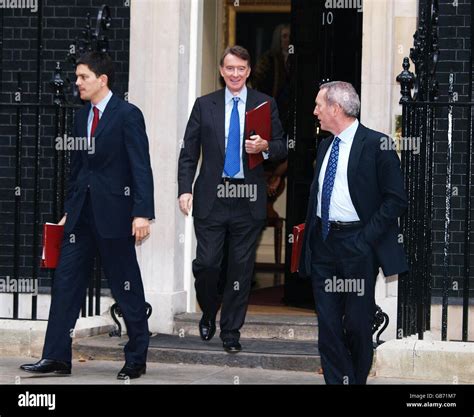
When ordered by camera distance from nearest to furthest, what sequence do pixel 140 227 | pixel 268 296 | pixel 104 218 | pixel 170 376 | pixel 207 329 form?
pixel 140 227 → pixel 104 218 → pixel 170 376 → pixel 207 329 → pixel 268 296

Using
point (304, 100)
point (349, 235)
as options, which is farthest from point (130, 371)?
point (304, 100)

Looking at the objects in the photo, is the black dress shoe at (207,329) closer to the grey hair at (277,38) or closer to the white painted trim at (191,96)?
the white painted trim at (191,96)

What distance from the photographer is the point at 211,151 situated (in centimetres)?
973

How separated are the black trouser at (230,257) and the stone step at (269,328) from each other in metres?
0.88

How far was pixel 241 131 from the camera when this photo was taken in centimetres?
977

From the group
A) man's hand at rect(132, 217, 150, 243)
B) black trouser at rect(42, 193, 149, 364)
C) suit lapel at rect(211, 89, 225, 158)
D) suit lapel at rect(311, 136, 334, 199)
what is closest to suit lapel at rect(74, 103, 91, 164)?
black trouser at rect(42, 193, 149, 364)

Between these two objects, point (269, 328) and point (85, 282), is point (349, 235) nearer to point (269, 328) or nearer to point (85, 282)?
point (85, 282)

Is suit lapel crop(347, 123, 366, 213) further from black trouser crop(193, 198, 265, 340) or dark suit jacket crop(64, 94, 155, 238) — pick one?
black trouser crop(193, 198, 265, 340)

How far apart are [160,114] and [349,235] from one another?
3.41 m

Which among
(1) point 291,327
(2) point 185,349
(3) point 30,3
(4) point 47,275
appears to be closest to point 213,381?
(2) point 185,349

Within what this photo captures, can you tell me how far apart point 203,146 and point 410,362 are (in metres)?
2.06

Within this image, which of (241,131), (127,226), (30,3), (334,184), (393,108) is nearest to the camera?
(334,184)

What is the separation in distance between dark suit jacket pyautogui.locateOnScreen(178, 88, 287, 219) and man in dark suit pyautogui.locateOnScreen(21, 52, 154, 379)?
793mm

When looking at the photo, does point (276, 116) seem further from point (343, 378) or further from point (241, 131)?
point (343, 378)
